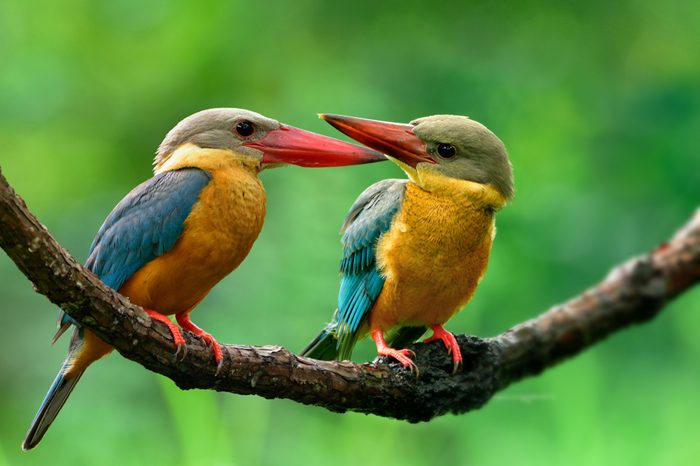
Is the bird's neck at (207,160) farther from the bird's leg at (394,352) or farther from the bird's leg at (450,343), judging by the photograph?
the bird's leg at (450,343)

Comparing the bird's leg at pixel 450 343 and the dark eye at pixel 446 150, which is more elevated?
the dark eye at pixel 446 150

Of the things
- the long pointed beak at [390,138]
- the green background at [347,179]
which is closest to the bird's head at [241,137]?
the long pointed beak at [390,138]

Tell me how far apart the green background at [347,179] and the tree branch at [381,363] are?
1.03ft

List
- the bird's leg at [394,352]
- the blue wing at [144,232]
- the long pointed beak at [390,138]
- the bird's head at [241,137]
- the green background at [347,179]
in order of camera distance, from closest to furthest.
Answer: the long pointed beak at [390,138] < the blue wing at [144,232] < the bird's head at [241,137] < the bird's leg at [394,352] < the green background at [347,179]

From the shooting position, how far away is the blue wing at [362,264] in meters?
2.85

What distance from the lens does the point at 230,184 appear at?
263 centimetres

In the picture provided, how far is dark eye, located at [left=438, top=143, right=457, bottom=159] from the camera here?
270 cm

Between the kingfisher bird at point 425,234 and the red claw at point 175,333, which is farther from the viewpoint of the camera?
the kingfisher bird at point 425,234

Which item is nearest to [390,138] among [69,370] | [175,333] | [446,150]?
[446,150]

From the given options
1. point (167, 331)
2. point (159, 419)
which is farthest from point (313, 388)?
point (159, 419)

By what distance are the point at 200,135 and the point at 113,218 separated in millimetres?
359

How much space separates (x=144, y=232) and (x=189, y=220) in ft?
0.43

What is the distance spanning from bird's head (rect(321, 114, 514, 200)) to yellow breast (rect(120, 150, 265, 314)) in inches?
17.8

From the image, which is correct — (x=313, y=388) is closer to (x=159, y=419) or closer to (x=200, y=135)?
(x=200, y=135)
